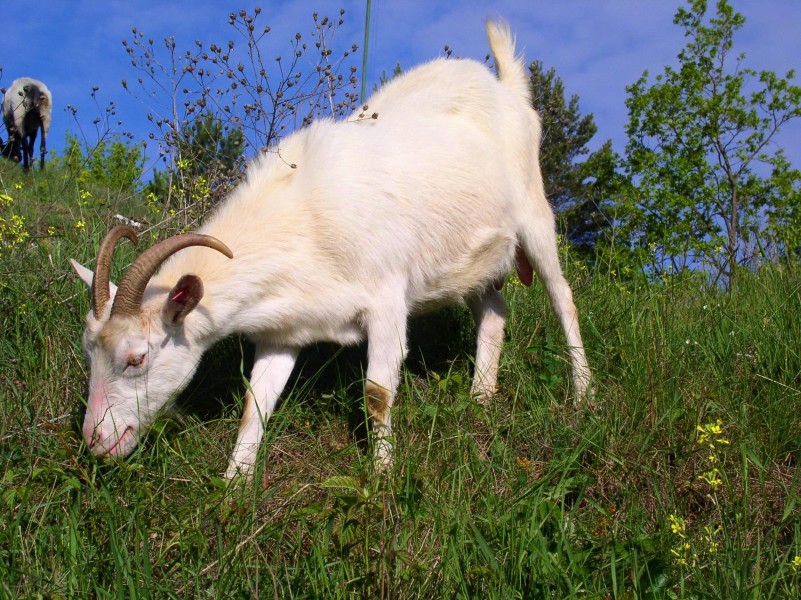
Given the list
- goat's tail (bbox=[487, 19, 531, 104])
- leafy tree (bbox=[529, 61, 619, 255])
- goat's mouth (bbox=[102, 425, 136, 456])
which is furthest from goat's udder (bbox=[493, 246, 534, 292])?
leafy tree (bbox=[529, 61, 619, 255])

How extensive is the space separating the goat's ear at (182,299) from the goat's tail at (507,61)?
272 cm

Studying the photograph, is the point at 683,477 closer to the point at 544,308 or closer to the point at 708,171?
the point at 544,308

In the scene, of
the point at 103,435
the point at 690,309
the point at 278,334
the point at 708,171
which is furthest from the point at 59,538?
the point at 708,171

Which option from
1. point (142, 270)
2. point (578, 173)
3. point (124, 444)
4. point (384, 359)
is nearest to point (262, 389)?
point (384, 359)

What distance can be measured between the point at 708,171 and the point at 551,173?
856 cm

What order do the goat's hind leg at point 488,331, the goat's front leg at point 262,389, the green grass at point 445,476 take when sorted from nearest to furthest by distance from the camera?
the green grass at point 445,476, the goat's front leg at point 262,389, the goat's hind leg at point 488,331

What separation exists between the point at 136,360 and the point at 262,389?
2.18 feet

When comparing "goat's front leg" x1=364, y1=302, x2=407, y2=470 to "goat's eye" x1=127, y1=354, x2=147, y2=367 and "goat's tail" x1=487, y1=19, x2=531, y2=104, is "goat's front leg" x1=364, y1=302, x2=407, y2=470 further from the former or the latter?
"goat's tail" x1=487, y1=19, x2=531, y2=104

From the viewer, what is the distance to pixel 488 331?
4.82 meters

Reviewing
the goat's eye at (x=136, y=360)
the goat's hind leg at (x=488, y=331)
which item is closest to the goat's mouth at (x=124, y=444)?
the goat's eye at (x=136, y=360)

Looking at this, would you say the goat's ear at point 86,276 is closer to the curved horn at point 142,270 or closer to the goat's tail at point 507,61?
the curved horn at point 142,270

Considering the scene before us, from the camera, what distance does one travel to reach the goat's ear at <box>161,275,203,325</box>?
11.0ft

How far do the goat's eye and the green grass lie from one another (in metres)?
0.33

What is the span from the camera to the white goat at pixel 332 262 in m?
3.39
